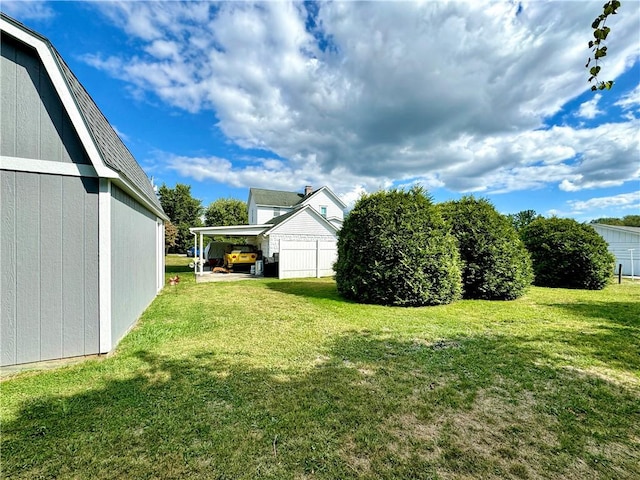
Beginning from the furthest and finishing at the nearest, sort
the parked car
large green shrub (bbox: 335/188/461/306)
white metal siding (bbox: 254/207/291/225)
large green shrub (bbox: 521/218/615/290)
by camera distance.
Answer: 1. white metal siding (bbox: 254/207/291/225)
2. the parked car
3. large green shrub (bbox: 521/218/615/290)
4. large green shrub (bbox: 335/188/461/306)

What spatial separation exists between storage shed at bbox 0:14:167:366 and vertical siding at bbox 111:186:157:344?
0.24 meters

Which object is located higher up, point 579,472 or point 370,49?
point 370,49

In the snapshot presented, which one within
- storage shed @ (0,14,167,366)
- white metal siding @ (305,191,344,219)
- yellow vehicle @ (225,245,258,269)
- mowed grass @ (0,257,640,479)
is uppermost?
white metal siding @ (305,191,344,219)

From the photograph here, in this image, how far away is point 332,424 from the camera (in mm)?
2492

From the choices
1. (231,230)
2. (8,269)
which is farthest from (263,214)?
(8,269)

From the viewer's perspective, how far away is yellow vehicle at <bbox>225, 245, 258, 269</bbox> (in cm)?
1861

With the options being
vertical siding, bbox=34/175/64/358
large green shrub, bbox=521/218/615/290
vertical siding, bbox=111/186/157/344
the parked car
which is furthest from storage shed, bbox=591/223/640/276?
the parked car

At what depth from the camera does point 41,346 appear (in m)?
3.63

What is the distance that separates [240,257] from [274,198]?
45.3ft

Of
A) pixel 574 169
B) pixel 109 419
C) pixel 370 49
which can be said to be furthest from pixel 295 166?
pixel 109 419

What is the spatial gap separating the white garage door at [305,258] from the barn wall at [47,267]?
10.9m

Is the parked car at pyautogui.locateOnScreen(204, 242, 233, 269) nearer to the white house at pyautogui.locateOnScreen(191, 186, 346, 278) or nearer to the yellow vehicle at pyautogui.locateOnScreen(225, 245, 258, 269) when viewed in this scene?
the yellow vehicle at pyautogui.locateOnScreen(225, 245, 258, 269)

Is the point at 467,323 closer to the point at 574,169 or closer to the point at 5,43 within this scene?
the point at 5,43

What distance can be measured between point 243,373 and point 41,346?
2.77 meters
